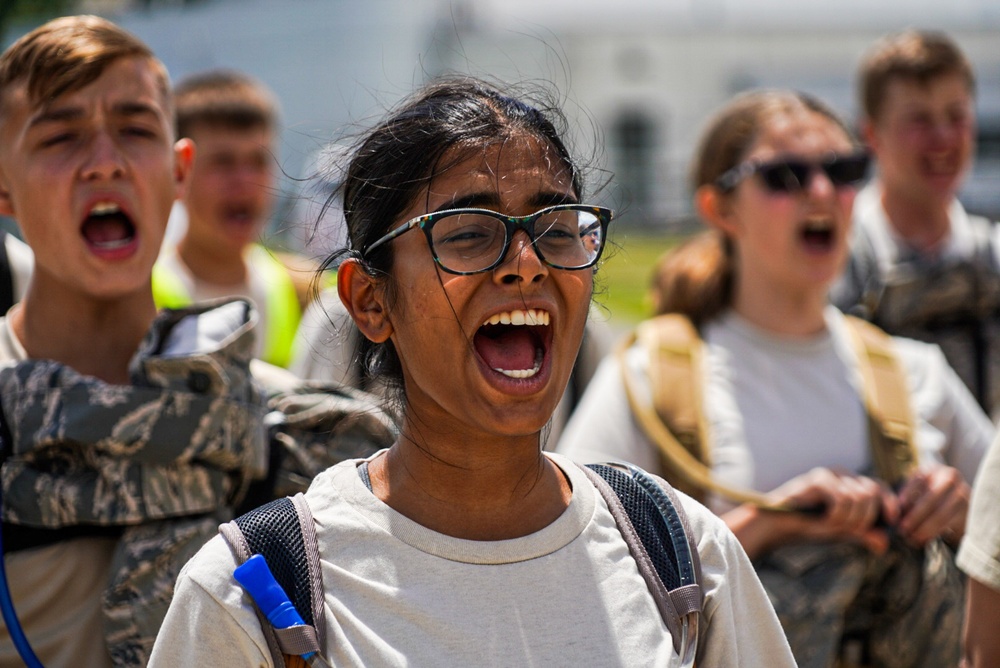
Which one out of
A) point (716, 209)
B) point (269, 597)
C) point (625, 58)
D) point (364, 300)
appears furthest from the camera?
point (625, 58)

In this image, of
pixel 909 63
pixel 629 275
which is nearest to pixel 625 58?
pixel 629 275

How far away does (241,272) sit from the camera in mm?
5129

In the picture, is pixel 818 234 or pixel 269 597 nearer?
pixel 269 597

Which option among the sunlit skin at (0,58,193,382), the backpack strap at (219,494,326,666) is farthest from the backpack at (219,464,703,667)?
the sunlit skin at (0,58,193,382)

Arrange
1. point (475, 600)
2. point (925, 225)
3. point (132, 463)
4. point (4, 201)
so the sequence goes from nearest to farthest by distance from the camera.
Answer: point (475, 600)
point (132, 463)
point (4, 201)
point (925, 225)

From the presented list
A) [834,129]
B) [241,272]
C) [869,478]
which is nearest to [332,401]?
[869,478]

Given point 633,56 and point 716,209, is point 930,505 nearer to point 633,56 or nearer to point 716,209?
Result: point 716,209

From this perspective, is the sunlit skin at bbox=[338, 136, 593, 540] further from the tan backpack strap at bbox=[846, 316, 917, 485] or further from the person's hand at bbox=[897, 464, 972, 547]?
the tan backpack strap at bbox=[846, 316, 917, 485]

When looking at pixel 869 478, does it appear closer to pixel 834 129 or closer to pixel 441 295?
pixel 834 129

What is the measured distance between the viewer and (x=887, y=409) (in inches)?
143

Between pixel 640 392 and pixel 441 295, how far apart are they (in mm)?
1652

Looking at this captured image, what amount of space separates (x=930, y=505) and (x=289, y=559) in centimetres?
209

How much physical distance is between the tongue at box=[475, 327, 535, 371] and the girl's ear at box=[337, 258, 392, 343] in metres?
0.20

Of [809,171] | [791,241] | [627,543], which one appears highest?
[809,171]
